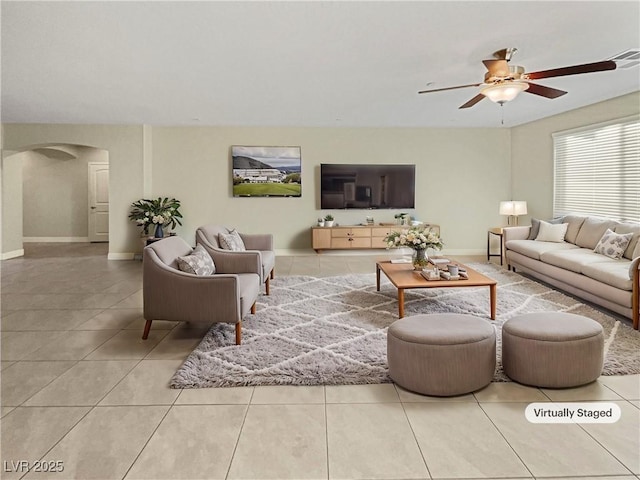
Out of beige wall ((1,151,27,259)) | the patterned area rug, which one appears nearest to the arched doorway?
beige wall ((1,151,27,259))

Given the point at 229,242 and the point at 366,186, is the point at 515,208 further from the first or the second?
the point at 229,242

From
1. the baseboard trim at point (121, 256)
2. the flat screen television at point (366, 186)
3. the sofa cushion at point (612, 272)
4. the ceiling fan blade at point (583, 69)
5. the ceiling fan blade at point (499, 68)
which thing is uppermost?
the ceiling fan blade at point (499, 68)

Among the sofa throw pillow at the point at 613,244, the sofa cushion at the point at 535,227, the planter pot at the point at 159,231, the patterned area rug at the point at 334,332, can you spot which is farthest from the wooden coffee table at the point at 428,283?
the planter pot at the point at 159,231

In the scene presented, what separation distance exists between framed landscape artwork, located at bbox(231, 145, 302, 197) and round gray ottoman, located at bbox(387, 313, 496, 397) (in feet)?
19.0

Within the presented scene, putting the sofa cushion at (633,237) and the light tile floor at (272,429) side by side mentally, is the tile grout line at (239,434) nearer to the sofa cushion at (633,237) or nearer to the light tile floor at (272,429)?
the light tile floor at (272,429)

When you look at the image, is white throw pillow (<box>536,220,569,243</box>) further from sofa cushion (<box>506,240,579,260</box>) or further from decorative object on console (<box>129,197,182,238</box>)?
decorative object on console (<box>129,197,182,238</box>)

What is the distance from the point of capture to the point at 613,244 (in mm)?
4676

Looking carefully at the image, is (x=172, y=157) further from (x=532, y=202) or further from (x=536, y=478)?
(x=536, y=478)

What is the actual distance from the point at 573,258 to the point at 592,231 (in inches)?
39.7

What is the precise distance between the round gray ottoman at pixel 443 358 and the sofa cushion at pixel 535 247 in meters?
3.43

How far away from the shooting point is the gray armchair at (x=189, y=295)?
10.6ft

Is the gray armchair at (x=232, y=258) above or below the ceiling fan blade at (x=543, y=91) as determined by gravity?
below

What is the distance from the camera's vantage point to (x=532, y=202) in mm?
7391

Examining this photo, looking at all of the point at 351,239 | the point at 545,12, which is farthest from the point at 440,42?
the point at 351,239
